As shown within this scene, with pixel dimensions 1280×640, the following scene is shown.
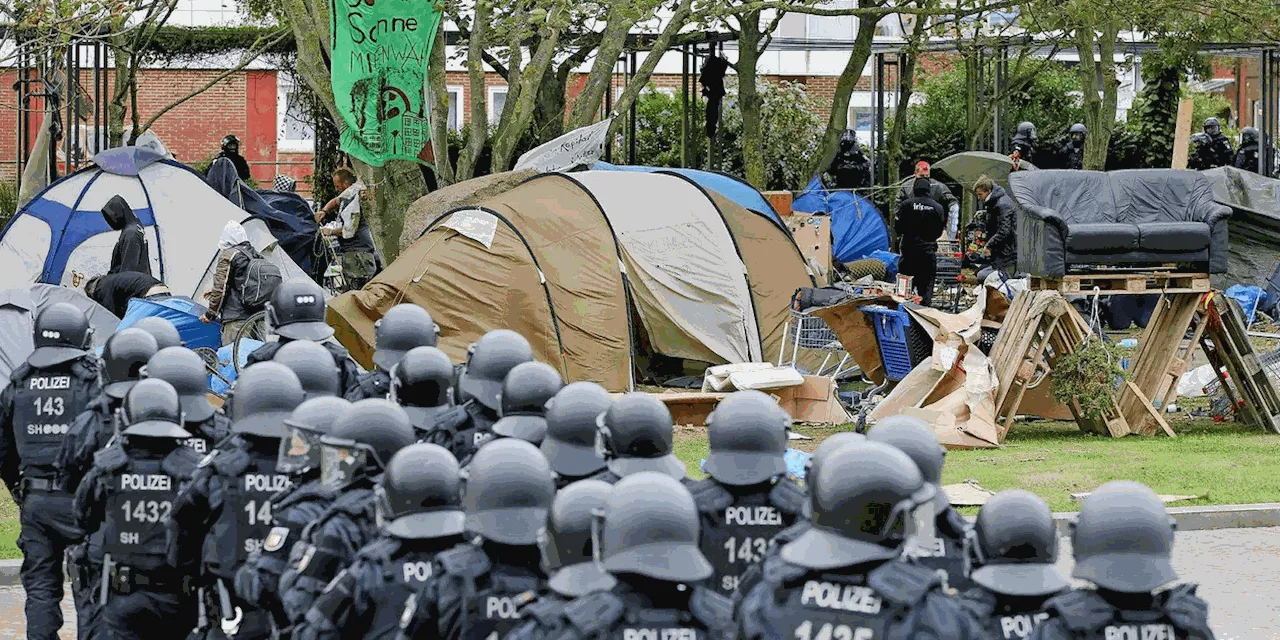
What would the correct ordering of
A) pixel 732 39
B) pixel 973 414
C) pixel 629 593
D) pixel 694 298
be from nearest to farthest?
pixel 629 593
pixel 973 414
pixel 694 298
pixel 732 39

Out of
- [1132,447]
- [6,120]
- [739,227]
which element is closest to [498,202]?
[739,227]

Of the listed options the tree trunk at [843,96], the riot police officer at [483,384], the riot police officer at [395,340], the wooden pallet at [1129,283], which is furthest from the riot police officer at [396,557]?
the tree trunk at [843,96]

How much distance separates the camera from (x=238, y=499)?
7211 mm

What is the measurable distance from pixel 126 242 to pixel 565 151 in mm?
5097

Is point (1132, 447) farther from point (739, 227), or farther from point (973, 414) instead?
point (739, 227)

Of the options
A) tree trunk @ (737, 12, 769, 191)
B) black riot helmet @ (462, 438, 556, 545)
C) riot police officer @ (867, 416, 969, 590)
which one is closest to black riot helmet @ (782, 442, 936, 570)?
riot police officer @ (867, 416, 969, 590)

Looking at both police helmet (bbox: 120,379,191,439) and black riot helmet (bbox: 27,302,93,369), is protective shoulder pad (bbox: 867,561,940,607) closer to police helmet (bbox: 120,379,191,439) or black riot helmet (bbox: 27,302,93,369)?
police helmet (bbox: 120,379,191,439)

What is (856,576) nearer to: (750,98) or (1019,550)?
(1019,550)

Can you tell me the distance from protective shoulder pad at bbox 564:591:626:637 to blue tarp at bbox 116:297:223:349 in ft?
36.0

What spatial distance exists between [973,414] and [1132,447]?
1.35 m

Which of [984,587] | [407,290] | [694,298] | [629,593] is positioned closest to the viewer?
[629,593]

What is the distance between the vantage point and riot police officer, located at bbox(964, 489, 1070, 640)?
5.38 meters

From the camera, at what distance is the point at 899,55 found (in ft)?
93.8

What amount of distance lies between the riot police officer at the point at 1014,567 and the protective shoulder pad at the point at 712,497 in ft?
3.18
